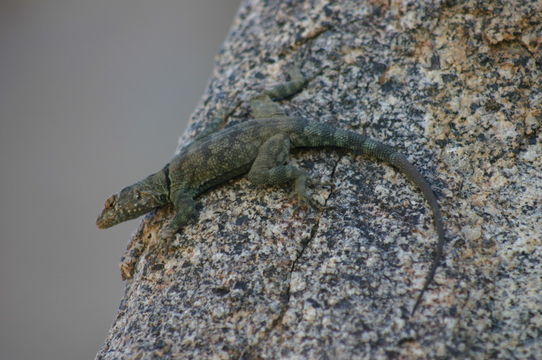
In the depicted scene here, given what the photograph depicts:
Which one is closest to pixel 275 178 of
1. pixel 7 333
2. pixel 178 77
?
pixel 7 333

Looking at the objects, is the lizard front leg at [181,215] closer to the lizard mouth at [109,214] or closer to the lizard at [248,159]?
the lizard at [248,159]

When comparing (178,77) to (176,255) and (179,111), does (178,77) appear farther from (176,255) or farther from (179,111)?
(176,255)

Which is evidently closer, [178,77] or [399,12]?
[399,12]

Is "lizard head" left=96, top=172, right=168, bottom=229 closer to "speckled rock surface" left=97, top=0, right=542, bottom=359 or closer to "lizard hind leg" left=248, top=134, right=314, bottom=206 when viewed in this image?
"speckled rock surface" left=97, top=0, right=542, bottom=359

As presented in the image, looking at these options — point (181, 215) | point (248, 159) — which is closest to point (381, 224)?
point (248, 159)

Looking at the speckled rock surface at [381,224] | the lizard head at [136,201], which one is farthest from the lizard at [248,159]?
the speckled rock surface at [381,224]

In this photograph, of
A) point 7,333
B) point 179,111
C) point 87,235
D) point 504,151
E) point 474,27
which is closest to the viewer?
point 504,151
